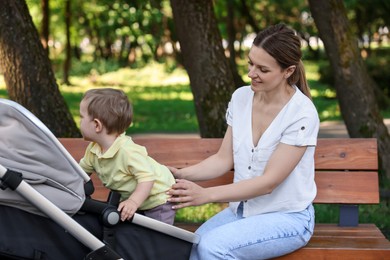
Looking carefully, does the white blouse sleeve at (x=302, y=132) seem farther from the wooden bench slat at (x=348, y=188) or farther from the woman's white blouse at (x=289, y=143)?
the wooden bench slat at (x=348, y=188)

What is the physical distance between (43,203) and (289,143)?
4.10 ft

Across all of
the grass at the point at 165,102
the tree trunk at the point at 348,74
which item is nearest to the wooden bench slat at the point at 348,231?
the grass at the point at 165,102

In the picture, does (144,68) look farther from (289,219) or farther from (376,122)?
(289,219)

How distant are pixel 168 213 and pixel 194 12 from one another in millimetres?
4070

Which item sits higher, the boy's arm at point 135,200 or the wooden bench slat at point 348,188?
A: the boy's arm at point 135,200

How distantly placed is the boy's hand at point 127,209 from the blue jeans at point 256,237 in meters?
0.41

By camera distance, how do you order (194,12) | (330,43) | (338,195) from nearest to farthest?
(338,195) < (194,12) < (330,43)

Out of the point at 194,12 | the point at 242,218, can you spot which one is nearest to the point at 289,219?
the point at 242,218

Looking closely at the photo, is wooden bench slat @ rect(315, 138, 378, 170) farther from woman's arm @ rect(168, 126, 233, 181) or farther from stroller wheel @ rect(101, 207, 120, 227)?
stroller wheel @ rect(101, 207, 120, 227)

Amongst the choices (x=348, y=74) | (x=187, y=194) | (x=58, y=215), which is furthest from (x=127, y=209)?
(x=348, y=74)

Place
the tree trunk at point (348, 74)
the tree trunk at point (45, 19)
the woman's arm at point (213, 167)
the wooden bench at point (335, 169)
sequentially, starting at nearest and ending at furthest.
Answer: the woman's arm at point (213, 167) → the wooden bench at point (335, 169) → the tree trunk at point (348, 74) → the tree trunk at point (45, 19)

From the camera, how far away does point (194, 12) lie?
8281 mm

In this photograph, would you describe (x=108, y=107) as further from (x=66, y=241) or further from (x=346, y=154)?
(x=346, y=154)

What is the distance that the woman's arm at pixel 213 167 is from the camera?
476 centimetres
